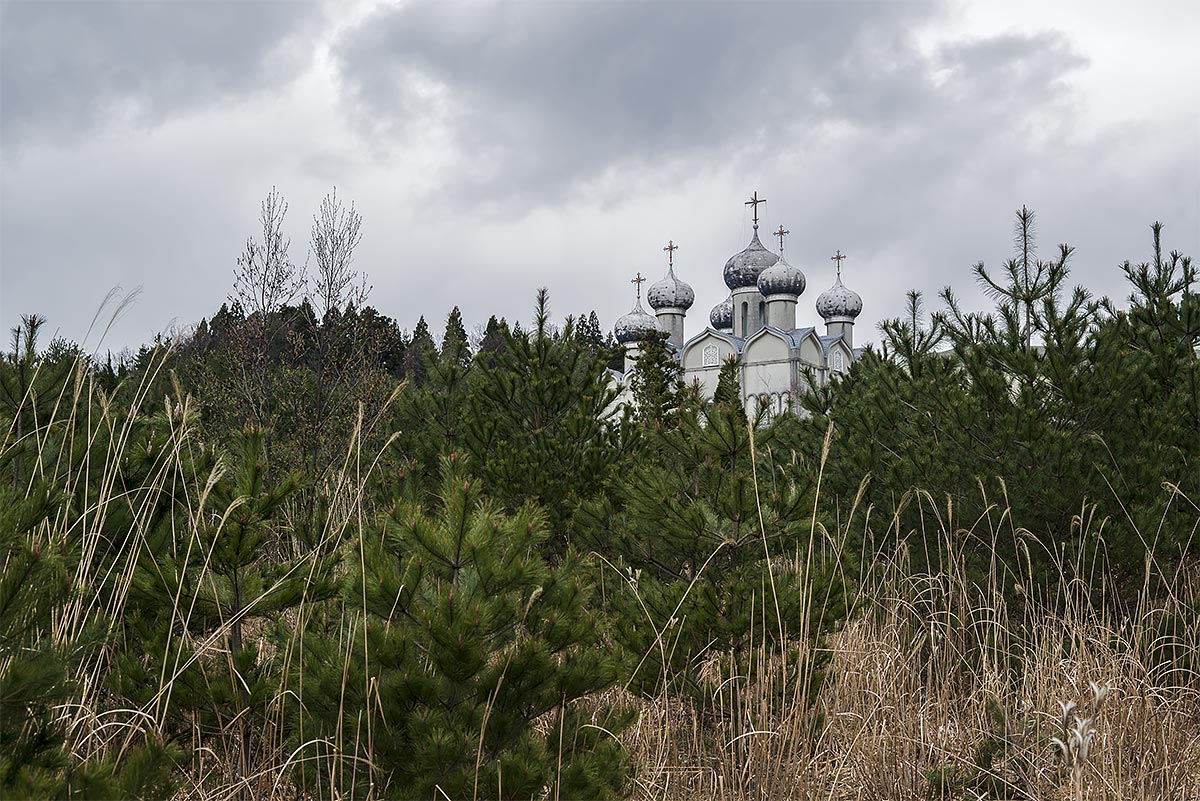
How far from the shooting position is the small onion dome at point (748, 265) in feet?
148

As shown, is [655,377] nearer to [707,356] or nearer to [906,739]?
[906,739]

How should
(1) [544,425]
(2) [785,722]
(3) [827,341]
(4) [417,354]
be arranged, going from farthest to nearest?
(3) [827,341] < (4) [417,354] < (1) [544,425] < (2) [785,722]

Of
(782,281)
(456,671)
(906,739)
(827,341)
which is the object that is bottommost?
(906,739)

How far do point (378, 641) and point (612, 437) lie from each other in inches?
163

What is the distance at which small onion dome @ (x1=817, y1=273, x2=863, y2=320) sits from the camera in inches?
1781

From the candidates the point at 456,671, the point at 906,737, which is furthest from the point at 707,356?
the point at 456,671

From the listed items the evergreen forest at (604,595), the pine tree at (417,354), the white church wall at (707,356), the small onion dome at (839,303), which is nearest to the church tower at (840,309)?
the small onion dome at (839,303)

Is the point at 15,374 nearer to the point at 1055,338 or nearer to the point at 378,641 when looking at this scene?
the point at 378,641

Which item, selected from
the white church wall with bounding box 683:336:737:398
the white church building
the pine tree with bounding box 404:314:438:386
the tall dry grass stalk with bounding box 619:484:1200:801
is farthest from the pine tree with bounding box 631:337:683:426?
the white church wall with bounding box 683:336:737:398

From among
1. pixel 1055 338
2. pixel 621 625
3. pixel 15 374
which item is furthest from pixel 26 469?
pixel 1055 338

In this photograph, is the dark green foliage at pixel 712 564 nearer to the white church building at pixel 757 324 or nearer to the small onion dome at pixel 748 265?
the white church building at pixel 757 324

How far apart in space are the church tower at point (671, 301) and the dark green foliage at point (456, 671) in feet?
145

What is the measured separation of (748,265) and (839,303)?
4.30 metres

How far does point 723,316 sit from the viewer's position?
47.2m
